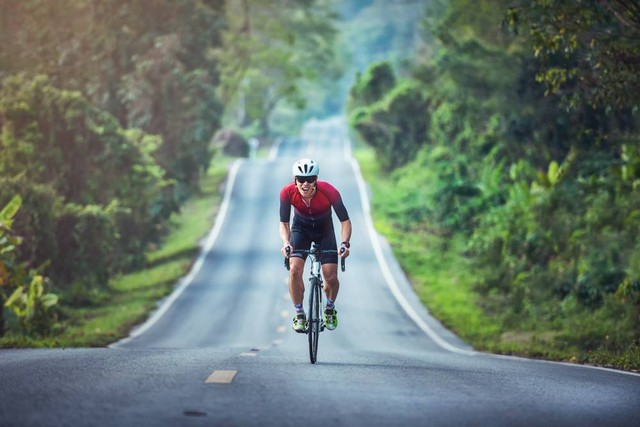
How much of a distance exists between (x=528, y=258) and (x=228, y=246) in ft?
56.1

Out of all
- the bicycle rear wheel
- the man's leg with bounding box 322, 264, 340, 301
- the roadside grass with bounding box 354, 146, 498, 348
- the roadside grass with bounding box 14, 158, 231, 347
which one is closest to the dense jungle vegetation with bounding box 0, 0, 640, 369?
the roadside grass with bounding box 354, 146, 498, 348

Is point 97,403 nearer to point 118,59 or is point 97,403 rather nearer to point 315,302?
point 315,302

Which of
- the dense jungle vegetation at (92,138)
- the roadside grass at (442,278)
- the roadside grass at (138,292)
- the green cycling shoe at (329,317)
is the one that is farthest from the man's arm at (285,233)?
the roadside grass at (442,278)

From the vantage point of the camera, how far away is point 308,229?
504 inches

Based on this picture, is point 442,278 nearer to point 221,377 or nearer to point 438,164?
point 438,164

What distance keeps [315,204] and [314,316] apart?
140cm

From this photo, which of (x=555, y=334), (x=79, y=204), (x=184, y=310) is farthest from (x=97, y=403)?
(x=79, y=204)

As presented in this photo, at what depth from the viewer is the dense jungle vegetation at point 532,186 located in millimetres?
18344

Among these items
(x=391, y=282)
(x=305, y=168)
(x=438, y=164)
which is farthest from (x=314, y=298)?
(x=438, y=164)

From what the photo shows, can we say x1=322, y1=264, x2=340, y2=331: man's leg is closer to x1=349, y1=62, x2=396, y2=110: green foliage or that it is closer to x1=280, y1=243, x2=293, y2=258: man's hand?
x1=280, y1=243, x2=293, y2=258: man's hand

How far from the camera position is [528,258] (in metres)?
31.7

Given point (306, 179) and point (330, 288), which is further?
point (330, 288)

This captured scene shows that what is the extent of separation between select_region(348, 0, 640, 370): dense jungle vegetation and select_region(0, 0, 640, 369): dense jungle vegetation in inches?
2.8

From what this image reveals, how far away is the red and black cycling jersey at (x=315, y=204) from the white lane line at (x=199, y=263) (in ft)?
40.1
